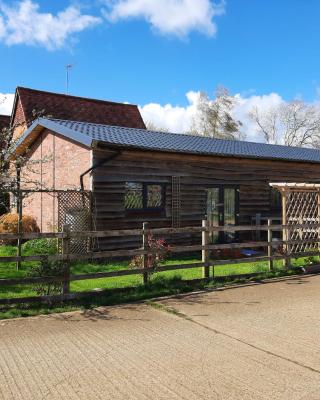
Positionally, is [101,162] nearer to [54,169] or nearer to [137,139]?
[137,139]

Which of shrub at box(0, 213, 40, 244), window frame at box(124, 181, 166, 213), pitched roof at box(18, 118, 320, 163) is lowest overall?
shrub at box(0, 213, 40, 244)

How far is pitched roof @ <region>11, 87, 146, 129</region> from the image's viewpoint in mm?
26891

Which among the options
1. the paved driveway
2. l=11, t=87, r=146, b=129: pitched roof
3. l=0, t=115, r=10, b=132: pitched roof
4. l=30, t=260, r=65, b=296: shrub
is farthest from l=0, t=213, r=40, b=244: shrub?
l=0, t=115, r=10, b=132: pitched roof

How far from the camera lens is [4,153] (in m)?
8.37

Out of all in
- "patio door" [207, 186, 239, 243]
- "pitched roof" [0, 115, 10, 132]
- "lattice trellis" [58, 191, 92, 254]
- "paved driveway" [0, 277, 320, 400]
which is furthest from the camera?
"pitched roof" [0, 115, 10, 132]

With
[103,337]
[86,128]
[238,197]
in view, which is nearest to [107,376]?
[103,337]

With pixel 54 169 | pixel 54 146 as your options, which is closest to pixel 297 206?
pixel 54 169

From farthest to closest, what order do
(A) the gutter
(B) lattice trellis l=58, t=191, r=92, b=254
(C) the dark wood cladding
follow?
(C) the dark wood cladding < (A) the gutter < (B) lattice trellis l=58, t=191, r=92, b=254

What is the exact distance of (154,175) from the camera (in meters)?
14.8

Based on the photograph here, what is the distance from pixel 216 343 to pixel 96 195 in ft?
28.9

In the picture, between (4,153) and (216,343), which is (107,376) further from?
(4,153)

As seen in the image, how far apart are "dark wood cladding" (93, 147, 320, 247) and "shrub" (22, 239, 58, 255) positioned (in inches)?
60.0

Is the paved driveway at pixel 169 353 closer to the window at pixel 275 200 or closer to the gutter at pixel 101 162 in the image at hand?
the gutter at pixel 101 162

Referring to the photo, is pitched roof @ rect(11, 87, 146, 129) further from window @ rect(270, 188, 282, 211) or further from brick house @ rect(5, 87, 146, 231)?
window @ rect(270, 188, 282, 211)
